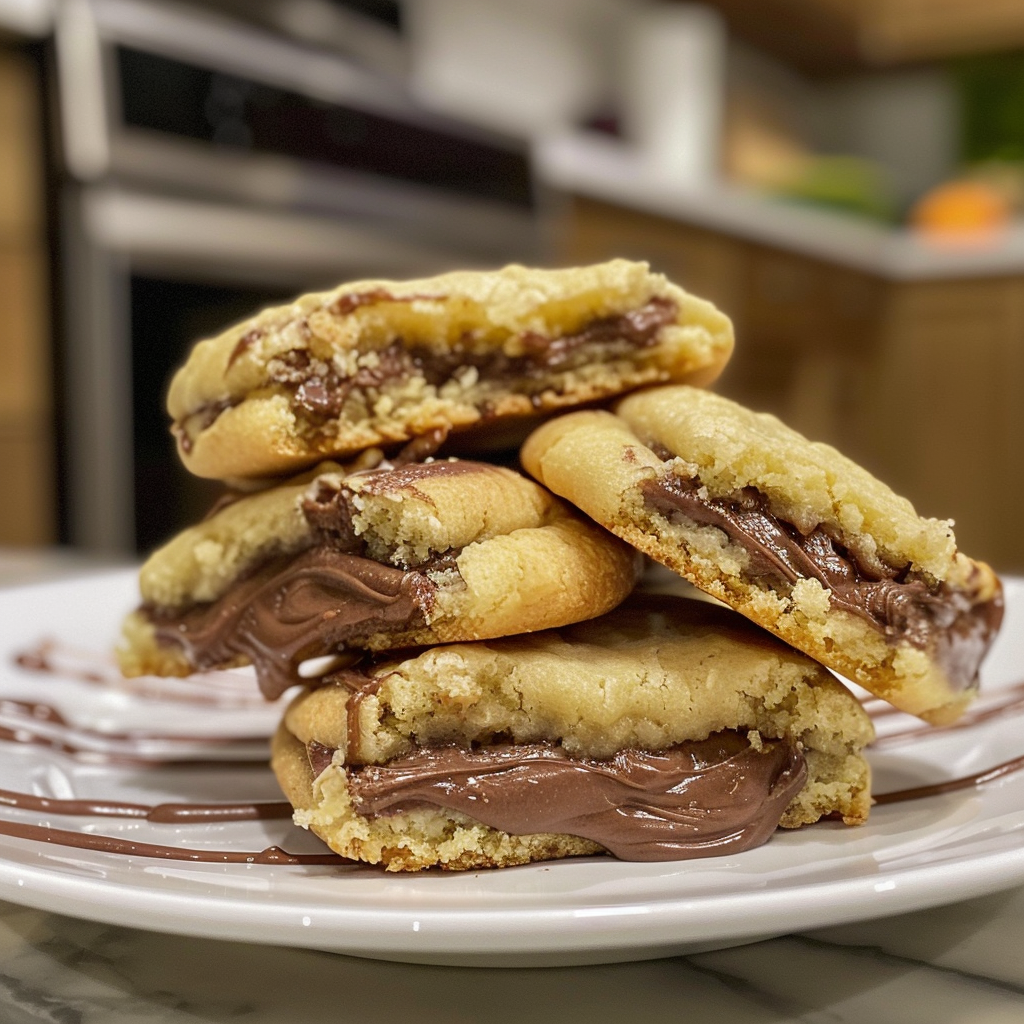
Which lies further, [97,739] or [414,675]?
[97,739]

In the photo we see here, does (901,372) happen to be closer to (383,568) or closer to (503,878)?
(383,568)

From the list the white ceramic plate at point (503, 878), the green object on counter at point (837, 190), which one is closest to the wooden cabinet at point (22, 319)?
the white ceramic plate at point (503, 878)

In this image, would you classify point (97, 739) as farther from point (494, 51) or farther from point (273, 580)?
point (494, 51)

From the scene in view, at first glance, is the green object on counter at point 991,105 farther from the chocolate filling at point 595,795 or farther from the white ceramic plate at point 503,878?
the chocolate filling at point 595,795

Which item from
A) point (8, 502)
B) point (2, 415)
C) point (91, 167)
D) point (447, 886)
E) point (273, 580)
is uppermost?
point (91, 167)

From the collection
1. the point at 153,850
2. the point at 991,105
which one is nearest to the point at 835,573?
the point at 153,850

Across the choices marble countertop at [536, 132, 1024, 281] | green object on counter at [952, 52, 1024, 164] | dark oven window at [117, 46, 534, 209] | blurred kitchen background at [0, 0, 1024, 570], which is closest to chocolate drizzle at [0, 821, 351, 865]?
blurred kitchen background at [0, 0, 1024, 570]

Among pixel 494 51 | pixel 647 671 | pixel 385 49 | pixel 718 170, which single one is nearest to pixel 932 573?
pixel 647 671

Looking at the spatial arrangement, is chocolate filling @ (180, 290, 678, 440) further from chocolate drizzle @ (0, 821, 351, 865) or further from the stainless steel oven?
the stainless steel oven
